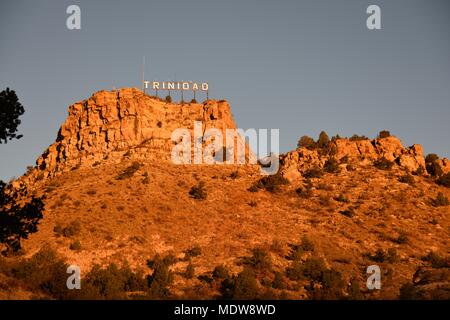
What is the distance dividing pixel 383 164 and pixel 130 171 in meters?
38.0

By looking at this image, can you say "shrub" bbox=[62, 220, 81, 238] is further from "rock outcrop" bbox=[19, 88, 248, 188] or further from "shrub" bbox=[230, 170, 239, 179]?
"shrub" bbox=[230, 170, 239, 179]

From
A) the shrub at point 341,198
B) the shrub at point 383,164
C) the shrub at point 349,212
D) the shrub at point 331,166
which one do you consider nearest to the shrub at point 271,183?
the shrub at point 331,166

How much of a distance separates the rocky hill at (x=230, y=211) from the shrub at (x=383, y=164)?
0.17 meters

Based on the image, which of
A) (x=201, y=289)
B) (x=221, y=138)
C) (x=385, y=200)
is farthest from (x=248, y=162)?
(x=201, y=289)

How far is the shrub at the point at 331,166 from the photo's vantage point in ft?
284

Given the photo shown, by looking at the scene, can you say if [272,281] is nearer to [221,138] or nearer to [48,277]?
[48,277]

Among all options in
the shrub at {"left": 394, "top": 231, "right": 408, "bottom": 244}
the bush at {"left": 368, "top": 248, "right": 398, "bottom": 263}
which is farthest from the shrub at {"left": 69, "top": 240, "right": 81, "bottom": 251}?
the shrub at {"left": 394, "top": 231, "right": 408, "bottom": 244}

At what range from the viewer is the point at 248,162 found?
92062mm

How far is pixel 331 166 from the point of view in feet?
285

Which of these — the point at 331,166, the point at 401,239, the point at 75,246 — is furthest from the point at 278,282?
the point at 331,166

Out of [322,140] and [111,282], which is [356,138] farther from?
[111,282]

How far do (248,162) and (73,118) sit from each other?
100 ft

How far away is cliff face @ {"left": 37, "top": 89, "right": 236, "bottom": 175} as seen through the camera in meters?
88.7

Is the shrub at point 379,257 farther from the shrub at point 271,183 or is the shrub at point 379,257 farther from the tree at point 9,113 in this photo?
the tree at point 9,113
